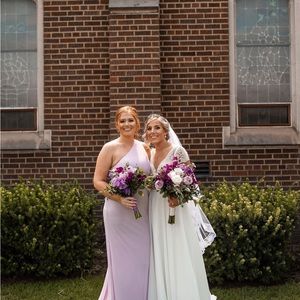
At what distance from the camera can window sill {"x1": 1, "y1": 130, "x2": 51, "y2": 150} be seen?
328 inches

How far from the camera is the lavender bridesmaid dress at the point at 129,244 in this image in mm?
5281

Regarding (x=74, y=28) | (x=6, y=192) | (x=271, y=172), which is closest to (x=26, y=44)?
(x=74, y=28)

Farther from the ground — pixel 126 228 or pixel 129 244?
pixel 126 228

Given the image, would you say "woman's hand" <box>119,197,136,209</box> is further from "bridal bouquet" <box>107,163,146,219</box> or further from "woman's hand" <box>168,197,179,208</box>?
"woman's hand" <box>168,197,179,208</box>

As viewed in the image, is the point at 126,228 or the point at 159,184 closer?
the point at 159,184

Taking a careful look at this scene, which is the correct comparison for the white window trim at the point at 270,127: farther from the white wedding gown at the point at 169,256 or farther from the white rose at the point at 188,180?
the white rose at the point at 188,180

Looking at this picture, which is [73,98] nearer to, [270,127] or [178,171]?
[270,127]

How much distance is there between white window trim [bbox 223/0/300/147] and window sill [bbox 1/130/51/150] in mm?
2553

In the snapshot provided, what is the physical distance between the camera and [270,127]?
27.2 feet

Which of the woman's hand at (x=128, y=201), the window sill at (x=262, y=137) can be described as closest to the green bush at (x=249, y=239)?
the window sill at (x=262, y=137)

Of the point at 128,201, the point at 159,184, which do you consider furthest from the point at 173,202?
the point at 128,201

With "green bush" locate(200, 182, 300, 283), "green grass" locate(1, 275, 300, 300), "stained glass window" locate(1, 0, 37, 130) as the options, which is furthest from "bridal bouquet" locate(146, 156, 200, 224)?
"stained glass window" locate(1, 0, 37, 130)

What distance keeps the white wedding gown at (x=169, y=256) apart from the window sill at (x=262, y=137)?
2.95 metres

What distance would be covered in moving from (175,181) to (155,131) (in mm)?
565
